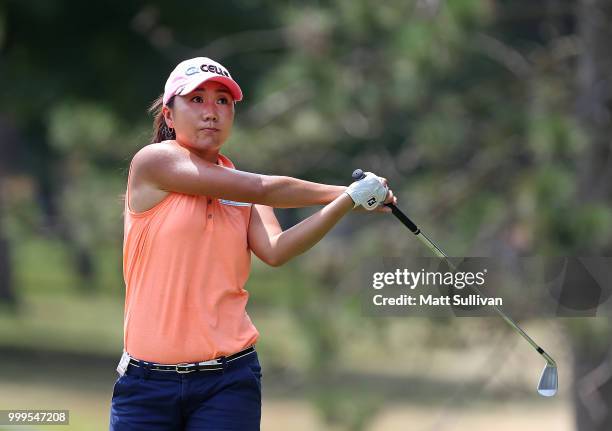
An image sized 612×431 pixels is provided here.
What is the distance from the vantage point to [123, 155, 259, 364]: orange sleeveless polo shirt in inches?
121

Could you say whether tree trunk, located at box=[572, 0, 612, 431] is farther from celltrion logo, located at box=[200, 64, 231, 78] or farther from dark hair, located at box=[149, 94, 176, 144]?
celltrion logo, located at box=[200, 64, 231, 78]

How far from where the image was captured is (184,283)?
307cm

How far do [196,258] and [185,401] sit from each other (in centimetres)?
36

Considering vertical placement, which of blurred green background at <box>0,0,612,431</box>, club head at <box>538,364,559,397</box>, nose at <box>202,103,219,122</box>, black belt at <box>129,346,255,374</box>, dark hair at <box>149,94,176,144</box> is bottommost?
black belt at <box>129,346,255,374</box>

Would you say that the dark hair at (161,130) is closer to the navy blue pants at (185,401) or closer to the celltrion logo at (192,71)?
the celltrion logo at (192,71)

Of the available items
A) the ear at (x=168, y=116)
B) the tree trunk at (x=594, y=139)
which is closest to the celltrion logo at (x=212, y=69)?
the ear at (x=168, y=116)

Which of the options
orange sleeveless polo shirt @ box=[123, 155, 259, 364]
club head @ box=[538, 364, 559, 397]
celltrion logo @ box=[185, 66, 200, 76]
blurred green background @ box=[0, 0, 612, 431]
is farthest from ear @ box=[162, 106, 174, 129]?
blurred green background @ box=[0, 0, 612, 431]

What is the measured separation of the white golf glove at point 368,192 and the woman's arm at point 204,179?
15 centimetres

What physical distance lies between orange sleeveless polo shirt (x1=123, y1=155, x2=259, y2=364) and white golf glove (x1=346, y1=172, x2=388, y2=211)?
0.32 meters

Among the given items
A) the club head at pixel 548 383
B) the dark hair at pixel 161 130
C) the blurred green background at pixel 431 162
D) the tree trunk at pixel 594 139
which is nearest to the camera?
the dark hair at pixel 161 130

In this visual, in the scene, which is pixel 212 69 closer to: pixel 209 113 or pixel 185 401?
pixel 209 113

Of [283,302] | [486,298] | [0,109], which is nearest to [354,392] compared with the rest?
[283,302]

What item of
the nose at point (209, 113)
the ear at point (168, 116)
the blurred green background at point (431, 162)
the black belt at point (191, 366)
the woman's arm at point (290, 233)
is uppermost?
the blurred green background at point (431, 162)

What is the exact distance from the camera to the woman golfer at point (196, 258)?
3084 millimetres
